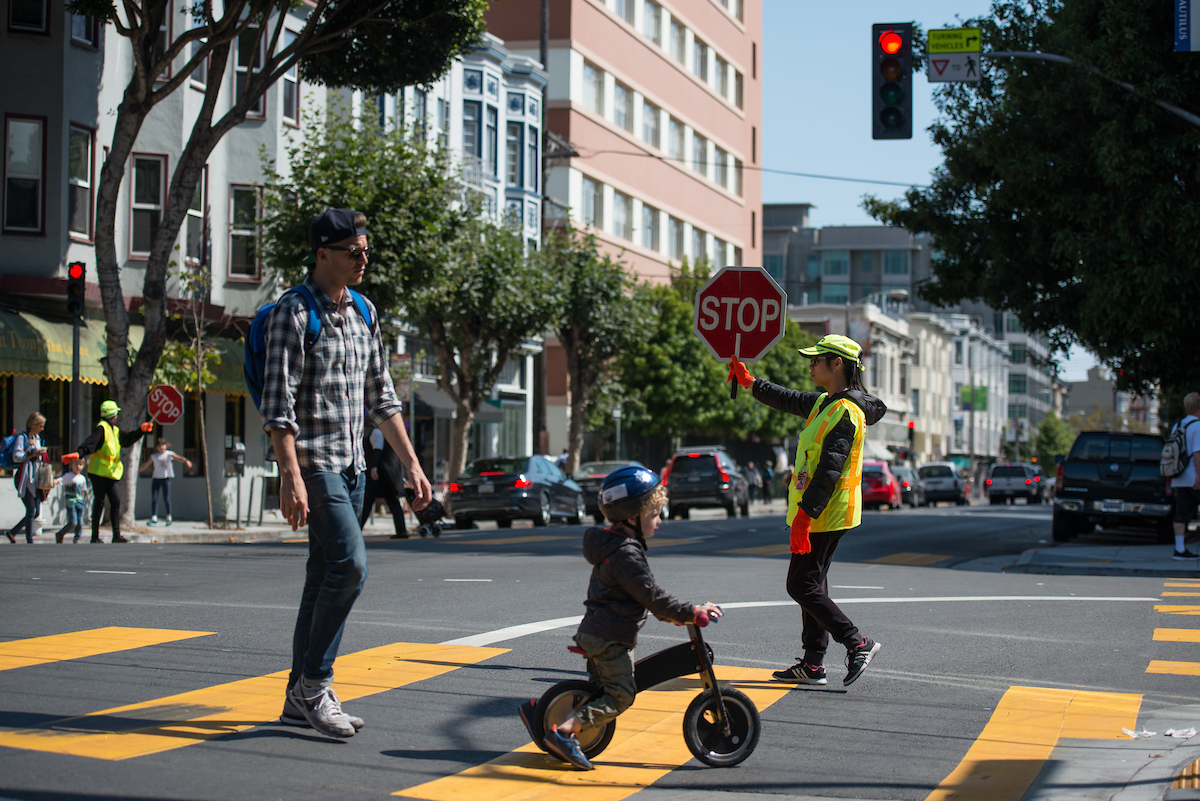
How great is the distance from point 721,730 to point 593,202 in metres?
47.0

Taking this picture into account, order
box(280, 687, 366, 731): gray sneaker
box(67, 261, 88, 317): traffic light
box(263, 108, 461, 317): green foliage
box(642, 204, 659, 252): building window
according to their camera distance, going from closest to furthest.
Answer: box(280, 687, 366, 731): gray sneaker, box(67, 261, 88, 317): traffic light, box(263, 108, 461, 317): green foliage, box(642, 204, 659, 252): building window

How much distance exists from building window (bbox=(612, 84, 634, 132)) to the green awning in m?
32.6

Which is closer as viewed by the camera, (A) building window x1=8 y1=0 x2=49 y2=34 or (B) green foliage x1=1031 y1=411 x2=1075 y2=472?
(A) building window x1=8 y1=0 x2=49 y2=34

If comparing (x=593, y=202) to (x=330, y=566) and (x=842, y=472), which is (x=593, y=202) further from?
(x=330, y=566)

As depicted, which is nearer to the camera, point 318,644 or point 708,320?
point 318,644

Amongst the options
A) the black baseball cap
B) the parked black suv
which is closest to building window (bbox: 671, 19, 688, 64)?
the parked black suv

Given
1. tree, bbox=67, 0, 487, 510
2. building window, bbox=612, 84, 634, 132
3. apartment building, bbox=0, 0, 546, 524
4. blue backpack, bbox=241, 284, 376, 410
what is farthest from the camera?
building window, bbox=612, 84, 634, 132

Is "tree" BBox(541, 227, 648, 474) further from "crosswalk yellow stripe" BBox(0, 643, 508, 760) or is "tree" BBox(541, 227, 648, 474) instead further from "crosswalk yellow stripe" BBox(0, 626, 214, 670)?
"crosswalk yellow stripe" BBox(0, 643, 508, 760)

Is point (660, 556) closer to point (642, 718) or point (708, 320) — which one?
point (708, 320)

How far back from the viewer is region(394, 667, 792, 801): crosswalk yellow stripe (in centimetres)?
479

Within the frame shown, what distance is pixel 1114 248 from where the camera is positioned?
61.7 ft

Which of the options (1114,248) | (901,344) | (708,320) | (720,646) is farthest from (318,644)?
(901,344)

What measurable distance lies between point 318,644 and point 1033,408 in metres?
135

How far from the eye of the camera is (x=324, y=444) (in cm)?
541
